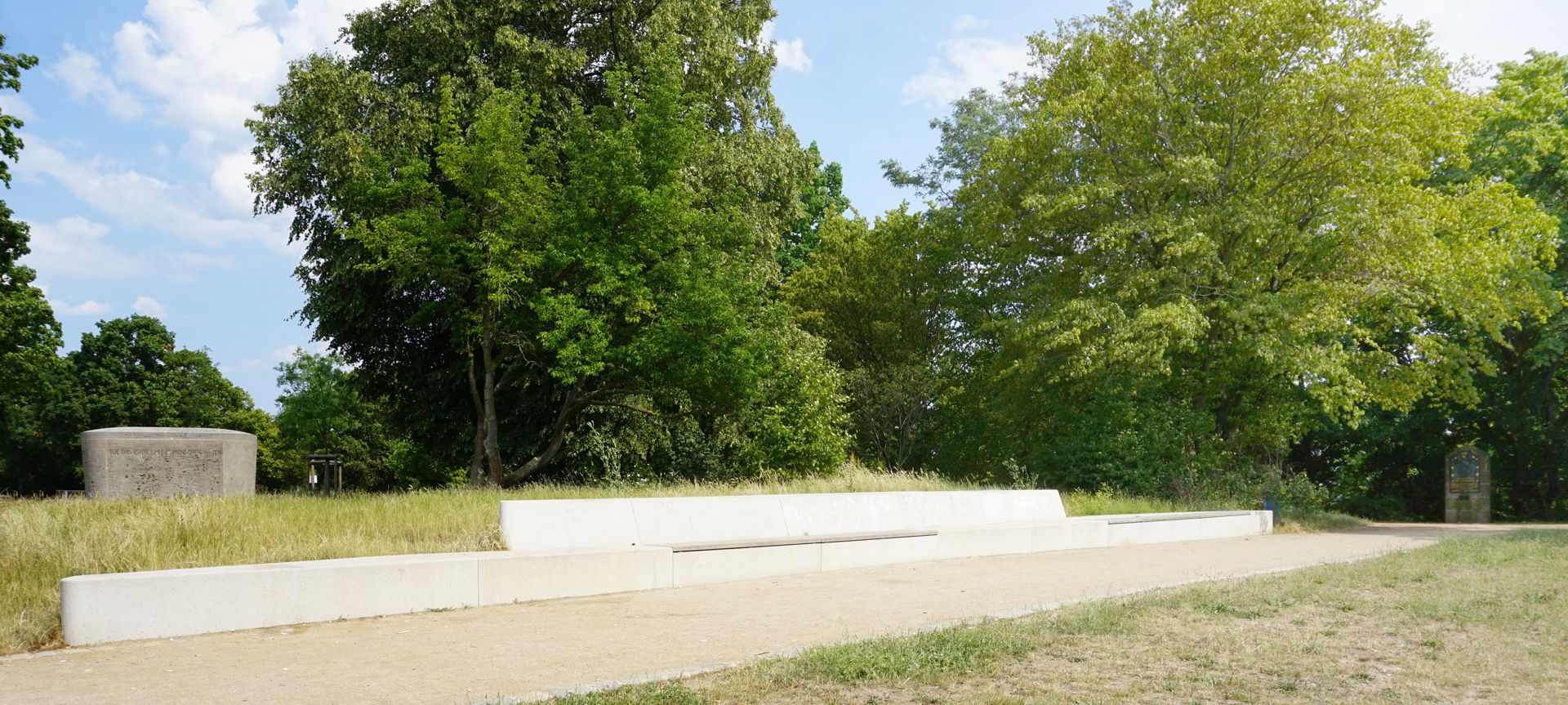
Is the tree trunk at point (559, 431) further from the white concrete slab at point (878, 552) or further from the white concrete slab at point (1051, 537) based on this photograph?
the white concrete slab at point (878, 552)

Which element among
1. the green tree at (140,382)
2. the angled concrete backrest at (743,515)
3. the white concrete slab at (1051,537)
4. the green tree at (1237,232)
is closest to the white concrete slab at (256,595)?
the angled concrete backrest at (743,515)

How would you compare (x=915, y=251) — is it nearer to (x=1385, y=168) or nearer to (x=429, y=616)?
(x=1385, y=168)

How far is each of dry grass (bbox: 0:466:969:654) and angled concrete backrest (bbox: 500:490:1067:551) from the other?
0.46m

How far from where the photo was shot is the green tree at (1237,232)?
2000 centimetres

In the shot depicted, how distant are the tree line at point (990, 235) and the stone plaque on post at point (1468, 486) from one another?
3493mm

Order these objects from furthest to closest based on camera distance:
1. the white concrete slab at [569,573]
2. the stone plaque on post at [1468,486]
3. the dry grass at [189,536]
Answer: the stone plaque on post at [1468,486]
the white concrete slab at [569,573]
the dry grass at [189,536]

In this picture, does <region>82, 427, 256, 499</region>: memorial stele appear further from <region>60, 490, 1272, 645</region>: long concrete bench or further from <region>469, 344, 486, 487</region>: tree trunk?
<region>60, 490, 1272, 645</region>: long concrete bench

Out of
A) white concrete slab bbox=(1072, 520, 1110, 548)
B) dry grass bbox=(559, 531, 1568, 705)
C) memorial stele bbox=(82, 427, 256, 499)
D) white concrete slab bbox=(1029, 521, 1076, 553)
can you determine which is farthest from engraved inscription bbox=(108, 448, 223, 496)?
dry grass bbox=(559, 531, 1568, 705)

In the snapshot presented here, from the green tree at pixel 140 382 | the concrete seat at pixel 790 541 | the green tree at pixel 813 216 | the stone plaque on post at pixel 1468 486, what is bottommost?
the stone plaque on post at pixel 1468 486

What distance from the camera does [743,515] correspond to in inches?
438

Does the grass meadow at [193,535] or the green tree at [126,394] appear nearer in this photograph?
the grass meadow at [193,535]

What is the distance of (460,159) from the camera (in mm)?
18734

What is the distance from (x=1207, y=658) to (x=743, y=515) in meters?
6.25

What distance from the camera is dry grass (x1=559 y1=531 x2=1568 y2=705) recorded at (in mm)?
4703
